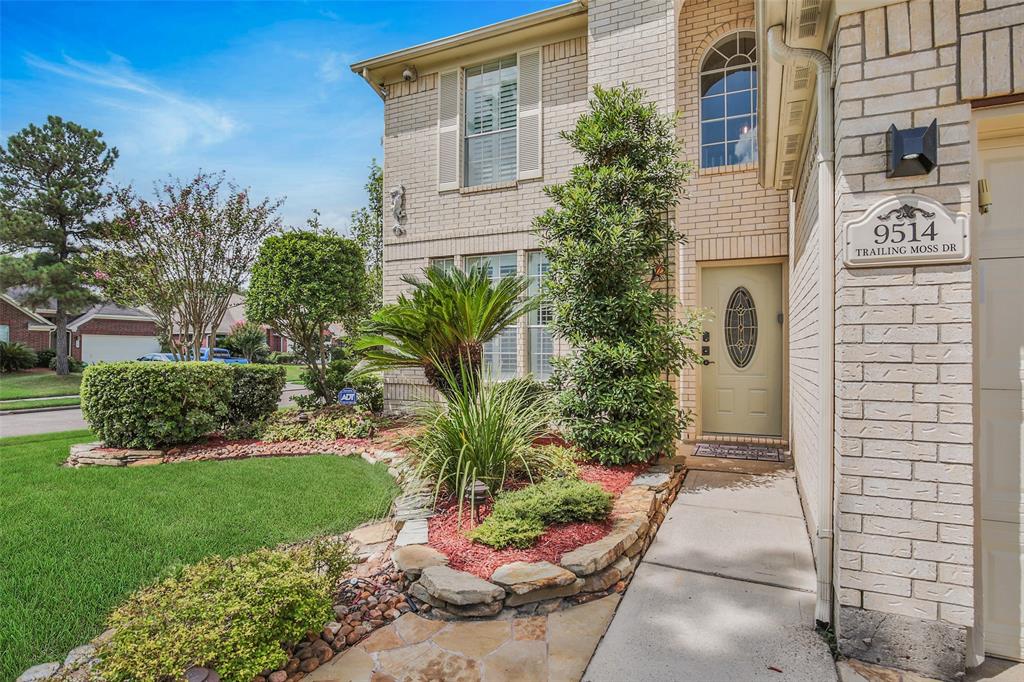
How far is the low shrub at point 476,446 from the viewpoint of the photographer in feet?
11.9

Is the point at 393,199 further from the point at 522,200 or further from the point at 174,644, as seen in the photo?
the point at 174,644

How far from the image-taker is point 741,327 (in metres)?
5.89

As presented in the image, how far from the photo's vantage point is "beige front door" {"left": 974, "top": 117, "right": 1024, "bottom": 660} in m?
2.02

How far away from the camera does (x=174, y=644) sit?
1.73 m

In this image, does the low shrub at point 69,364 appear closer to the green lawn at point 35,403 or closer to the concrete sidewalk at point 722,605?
the green lawn at point 35,403

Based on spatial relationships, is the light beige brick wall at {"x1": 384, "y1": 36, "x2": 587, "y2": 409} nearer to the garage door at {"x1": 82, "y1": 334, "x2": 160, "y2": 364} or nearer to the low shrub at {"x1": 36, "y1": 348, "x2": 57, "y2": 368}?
the low shrub at {"x1": 36, "y1": 348, "x2": 57, "y2": 368}

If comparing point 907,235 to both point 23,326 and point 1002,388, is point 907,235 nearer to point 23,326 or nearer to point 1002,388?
point 1002,388

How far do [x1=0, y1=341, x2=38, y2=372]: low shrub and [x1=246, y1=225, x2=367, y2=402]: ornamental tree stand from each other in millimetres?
17335

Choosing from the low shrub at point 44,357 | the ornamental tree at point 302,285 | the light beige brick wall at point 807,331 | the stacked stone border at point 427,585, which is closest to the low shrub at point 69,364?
the low shrub at point 44,357

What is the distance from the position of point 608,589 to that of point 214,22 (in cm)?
740

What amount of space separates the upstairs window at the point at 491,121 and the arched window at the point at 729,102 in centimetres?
263

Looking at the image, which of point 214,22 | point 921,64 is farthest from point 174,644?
point 214,22

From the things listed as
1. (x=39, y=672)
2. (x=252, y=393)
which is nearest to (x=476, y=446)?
(x=39, y=672)

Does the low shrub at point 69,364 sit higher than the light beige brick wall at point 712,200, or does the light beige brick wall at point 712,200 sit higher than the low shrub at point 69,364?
the light beige brick wall at point 712,200
